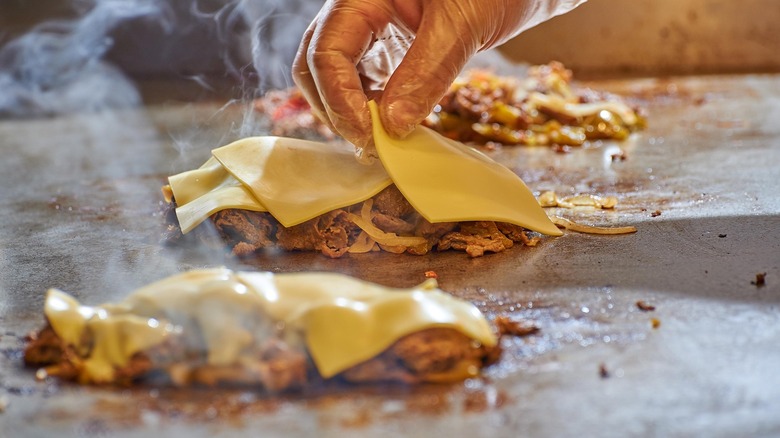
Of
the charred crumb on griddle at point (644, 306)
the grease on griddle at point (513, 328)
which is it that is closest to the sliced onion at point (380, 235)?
the grease on griddle at point (513, 328)

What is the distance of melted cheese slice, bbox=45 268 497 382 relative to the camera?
2.46 meters

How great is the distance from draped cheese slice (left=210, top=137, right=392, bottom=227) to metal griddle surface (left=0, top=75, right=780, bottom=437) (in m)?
0.25

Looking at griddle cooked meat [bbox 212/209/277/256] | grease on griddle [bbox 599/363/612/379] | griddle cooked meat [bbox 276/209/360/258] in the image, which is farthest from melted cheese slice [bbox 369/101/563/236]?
grease on griddle [bbox 599/363/612/379]

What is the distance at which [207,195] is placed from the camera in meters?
3.92

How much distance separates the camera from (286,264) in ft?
12.0

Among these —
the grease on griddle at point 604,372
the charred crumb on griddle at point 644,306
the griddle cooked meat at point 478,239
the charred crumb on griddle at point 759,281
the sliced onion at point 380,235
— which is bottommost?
the sliced onion at point 380,235

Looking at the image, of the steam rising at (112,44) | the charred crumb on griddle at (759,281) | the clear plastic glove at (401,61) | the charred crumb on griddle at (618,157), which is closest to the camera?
the charred crumb on griddle at (759,281)

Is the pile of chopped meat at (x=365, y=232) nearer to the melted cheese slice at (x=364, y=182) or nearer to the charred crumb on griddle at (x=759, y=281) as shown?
the melted cheese slice at (x=364, y=182)

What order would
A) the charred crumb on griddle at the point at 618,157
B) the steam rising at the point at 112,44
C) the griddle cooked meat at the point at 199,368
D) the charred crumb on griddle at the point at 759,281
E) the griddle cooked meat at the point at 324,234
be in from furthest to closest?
the steam rising at the point at 112,44 < the charred crumb on griddle at the point at 618,157 < the griddle cooked meat at the point at 324,234 < the charred crumb on griddle at the point at 759,281 < the griddle cooked meat at the point at 199,368

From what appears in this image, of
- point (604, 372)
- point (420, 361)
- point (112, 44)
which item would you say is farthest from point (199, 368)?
point (112, 44)

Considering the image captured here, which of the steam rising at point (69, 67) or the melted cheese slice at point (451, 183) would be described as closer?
the melted cheese slice at point (451, 183)

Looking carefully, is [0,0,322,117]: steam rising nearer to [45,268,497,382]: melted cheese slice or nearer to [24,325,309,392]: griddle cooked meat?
[45,268,497,382]: melted cheese slice

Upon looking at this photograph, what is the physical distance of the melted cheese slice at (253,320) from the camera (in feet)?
8.08

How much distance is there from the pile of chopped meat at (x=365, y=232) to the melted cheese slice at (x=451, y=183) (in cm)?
11
